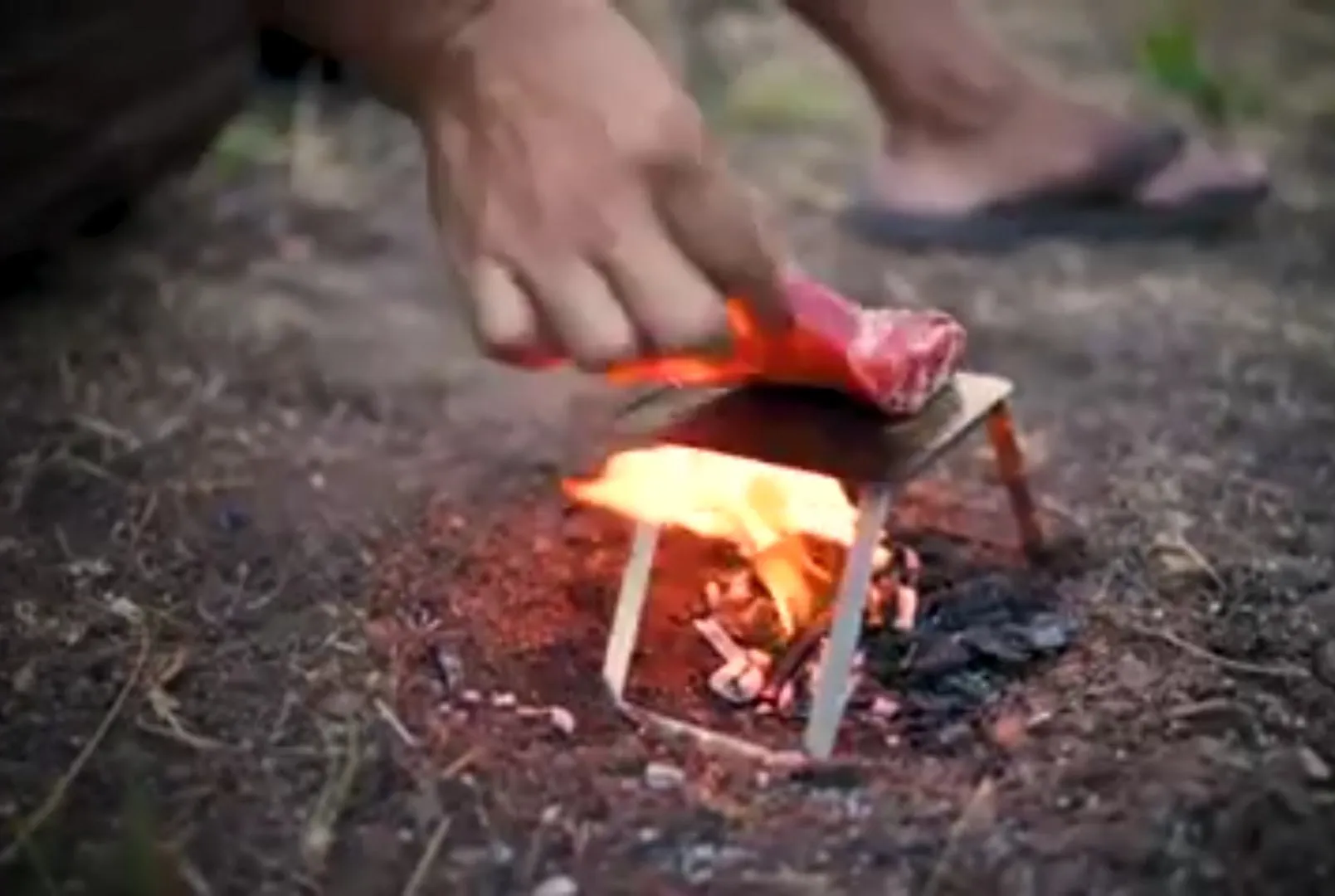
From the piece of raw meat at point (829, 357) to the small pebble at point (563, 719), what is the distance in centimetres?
15

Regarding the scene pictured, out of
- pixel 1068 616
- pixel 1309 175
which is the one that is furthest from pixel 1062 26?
pixel 1068 616

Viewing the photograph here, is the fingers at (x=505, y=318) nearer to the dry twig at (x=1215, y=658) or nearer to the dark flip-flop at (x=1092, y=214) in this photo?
the dry twig at (x=1215, y=658)

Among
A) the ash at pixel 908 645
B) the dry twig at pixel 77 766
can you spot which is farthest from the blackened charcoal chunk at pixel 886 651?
the dry twig at pixel 77 766

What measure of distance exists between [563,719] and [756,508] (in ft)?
0.47

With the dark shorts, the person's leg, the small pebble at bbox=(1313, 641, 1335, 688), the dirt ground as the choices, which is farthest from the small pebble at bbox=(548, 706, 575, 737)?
the person's leg

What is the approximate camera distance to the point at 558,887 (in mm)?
931

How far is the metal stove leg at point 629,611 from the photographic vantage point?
1.07 metres

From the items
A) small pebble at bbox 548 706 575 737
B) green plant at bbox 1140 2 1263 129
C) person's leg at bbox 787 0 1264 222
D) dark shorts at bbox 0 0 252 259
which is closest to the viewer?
small pebble at bbox 548 706 575 737

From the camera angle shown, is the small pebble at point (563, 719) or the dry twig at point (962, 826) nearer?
the dry twig at point (962, 826)

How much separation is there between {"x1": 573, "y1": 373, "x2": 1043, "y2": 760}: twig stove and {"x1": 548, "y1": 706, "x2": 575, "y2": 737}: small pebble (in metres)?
0.02

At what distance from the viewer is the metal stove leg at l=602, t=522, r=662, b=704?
3.52ft

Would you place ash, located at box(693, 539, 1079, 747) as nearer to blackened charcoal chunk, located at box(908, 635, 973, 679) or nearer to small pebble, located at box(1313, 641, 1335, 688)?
blackened charcoal chunk, located at box(908, 635, 973, 679)

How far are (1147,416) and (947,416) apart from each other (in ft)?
1.22

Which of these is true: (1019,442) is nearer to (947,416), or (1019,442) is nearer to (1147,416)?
(1147,416)
